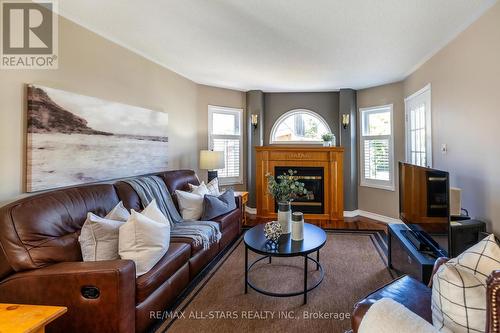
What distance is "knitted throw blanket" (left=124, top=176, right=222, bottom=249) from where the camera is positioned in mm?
2639

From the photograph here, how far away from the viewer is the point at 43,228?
1730mm

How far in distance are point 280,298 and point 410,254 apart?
1.22 m

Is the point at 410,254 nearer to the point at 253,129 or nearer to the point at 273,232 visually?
the point at 273,232

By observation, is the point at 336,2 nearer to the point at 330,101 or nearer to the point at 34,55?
the point at 34,55

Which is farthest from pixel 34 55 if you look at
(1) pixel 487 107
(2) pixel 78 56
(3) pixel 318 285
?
(1) pixel 487 107

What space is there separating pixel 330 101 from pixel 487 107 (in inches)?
121

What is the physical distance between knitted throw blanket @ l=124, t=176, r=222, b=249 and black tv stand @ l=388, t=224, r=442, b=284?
1.93m

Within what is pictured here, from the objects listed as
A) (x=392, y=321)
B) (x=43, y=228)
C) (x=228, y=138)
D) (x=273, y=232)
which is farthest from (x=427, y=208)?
(x=228, y=138)

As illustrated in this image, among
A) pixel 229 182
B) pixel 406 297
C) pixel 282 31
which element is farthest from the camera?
pixel 229 182

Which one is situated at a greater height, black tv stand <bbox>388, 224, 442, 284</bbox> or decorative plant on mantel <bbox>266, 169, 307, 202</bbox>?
decorative plant on mantel <bbox>266, 169, 307, 202</bbox>

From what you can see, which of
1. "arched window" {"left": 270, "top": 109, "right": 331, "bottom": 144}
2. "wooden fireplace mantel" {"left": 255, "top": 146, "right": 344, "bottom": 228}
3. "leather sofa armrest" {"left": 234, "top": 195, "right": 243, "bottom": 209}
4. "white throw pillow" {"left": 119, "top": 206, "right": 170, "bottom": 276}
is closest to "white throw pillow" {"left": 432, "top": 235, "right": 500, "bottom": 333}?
"white throw pillow" {"left": 119, "top": 206, "right": 170, "bottom": 276}

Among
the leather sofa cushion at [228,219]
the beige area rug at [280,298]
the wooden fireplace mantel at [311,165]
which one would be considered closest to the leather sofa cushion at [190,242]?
the beige area rug at [280,298]

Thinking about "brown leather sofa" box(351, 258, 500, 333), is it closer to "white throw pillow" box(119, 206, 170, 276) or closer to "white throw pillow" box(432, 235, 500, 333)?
"white throw pillow" box(432, 235, 500, 333)

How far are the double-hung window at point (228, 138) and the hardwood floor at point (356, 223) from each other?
90 cm
